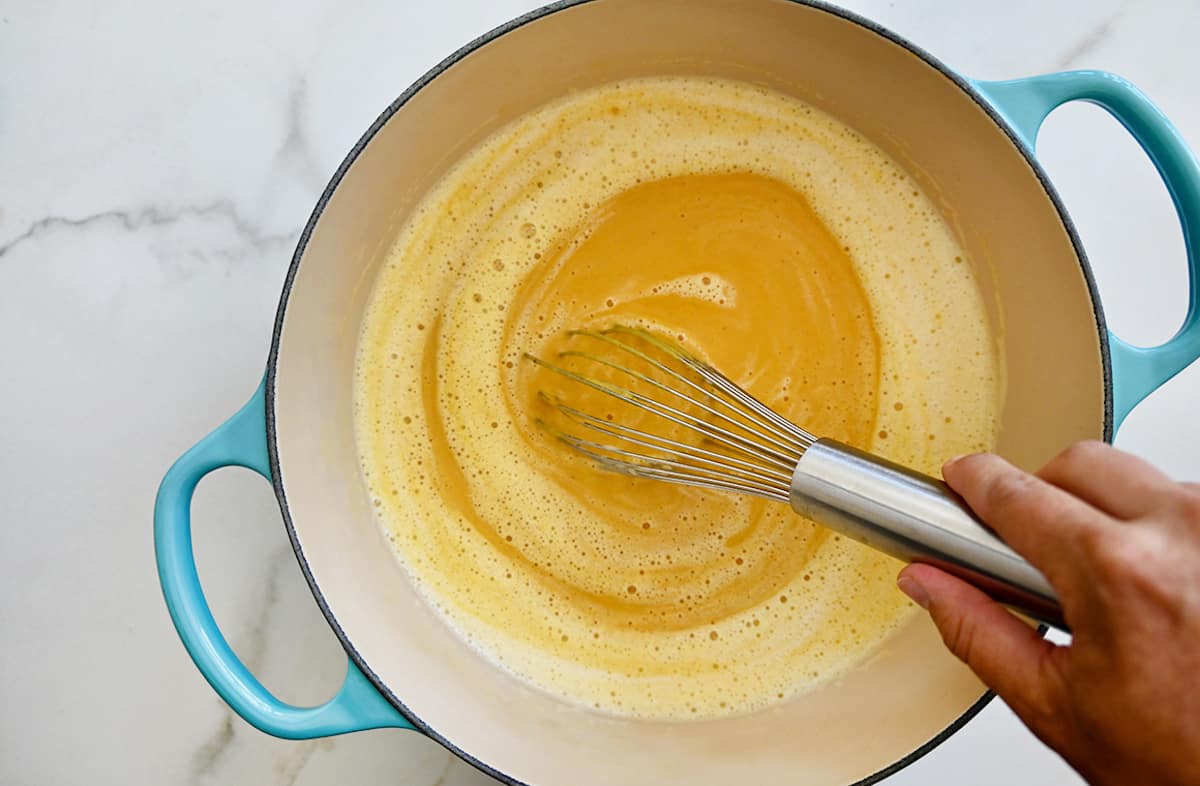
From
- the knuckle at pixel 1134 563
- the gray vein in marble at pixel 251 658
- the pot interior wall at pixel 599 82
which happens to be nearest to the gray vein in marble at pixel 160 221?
the pot interior wall at pixel 599 82

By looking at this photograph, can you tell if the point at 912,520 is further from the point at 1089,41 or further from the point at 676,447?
the point at 1089,41

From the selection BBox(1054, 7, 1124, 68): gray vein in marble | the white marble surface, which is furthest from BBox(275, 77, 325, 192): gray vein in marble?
BBox(1054, 7, 1124, 68): gray vein in marble

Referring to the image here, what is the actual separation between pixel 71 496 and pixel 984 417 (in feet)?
3.53

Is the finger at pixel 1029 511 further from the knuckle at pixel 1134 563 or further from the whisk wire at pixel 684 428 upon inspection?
the whisk wire at pixel 684 428

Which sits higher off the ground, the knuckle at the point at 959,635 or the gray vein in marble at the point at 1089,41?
the gray vein in marble at the point at 1089,41

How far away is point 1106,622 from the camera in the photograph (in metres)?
0.57

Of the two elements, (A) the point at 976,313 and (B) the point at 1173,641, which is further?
(A) the point at 976,313

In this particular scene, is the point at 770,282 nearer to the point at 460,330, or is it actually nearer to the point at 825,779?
the point at 460,330

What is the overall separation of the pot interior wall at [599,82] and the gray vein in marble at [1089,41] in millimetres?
192

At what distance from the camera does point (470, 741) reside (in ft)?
3.31

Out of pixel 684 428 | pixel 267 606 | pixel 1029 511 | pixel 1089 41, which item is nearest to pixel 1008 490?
pixel 1029 511

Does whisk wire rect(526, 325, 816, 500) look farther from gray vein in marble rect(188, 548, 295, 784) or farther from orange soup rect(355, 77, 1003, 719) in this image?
gray vein in marble rect(188, 548, 295, 784)

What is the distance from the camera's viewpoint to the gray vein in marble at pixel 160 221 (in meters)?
1.07

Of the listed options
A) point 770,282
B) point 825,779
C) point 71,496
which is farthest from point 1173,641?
point 71,496
